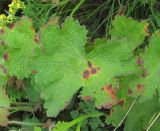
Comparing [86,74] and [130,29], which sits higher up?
[130,29]

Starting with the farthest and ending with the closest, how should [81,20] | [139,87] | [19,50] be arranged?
1. [81,20]
2. [19,50]
3. [139,87]

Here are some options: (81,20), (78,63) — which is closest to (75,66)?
(78,63)

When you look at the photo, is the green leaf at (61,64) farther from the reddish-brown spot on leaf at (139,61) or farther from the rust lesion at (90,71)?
the reddish-brown spot on leaf at (139,61)

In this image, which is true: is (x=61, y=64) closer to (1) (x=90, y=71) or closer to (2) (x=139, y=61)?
(1) (x=90, y=71)

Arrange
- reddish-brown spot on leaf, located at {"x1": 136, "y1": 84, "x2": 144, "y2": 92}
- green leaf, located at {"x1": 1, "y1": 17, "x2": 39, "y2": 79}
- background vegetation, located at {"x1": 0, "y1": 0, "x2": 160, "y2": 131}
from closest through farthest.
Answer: reddish-brown spot on leaf, located at {"x1": 136, "y1": 84, "x2": 144, "y2": 92}, green leaf, located at {"x1": 1, "y1": 17, "x2": 39, "y2": 79}, background vegetation, located at {"x1": 0, "y1": 0, "x2": 160, "y2": 131}

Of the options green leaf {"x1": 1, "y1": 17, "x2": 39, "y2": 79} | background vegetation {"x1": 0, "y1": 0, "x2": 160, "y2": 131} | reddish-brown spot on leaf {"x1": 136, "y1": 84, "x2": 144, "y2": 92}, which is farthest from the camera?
background vegetation {"x1": 0, "y1": 0, "x2": 160, "y2": 131}

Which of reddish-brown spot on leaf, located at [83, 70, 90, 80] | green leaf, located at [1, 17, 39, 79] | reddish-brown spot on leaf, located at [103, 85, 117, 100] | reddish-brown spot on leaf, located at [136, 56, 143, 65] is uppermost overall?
green leaf, located at [1, 17, 39, 79]

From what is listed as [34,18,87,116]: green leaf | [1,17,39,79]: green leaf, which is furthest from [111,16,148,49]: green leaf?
[1,17,39,79]: green leaf

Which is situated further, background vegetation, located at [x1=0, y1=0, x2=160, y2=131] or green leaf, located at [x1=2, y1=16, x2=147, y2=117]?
background vegetation, located at [x1=0, y1=0, x2=160, y2=131]

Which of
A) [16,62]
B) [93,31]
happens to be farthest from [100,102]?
[93,31]

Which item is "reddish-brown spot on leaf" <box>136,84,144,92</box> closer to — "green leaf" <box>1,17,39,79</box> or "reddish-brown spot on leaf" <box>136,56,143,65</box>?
"reddish-brown spot on leaf" <box>136,56,143,65</box>

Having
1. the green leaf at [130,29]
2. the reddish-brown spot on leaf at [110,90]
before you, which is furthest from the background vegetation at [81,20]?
the reddish-brown spot on leaf at [110,90]
